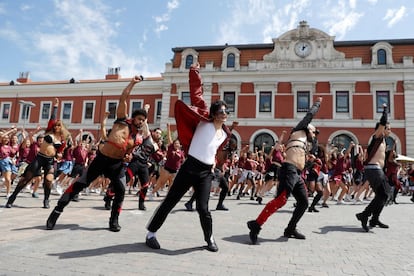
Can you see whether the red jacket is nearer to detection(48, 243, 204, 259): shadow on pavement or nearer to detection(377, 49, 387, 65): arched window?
detection(48, 243, 204, 259): shadow on pavement

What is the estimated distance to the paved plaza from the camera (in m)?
3.00

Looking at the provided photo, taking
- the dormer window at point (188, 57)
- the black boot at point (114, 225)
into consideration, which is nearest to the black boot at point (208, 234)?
the black boot at point (114, 225)

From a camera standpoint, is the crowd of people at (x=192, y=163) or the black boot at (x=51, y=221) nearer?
the crowd of people at (x=192, y=163)

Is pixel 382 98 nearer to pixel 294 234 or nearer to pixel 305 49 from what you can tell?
pixel 305 49

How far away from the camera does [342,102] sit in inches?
1020

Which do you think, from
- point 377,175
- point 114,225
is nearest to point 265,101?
point 377,175

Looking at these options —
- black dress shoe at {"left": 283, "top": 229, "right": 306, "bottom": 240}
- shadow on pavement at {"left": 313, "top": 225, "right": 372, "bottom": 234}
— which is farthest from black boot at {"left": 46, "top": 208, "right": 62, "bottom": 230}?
shadow on pavement at {"left": 313, "top": 225, "right": 372, "bottom": 234}

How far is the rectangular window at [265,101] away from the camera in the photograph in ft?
90.0

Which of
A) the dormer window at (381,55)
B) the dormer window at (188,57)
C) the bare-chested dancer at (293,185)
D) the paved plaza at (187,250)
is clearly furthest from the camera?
the dormer window at (188,57)

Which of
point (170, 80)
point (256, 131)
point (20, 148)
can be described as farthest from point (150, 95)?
point (20, 148)

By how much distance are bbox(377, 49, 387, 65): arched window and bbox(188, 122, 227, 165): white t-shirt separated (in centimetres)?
2758

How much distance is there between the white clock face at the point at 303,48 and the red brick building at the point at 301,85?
0.09 m

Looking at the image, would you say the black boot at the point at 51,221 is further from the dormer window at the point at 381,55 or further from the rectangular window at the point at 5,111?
the rectangular window at the point at 5,111

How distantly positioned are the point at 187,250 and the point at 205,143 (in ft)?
4.51
